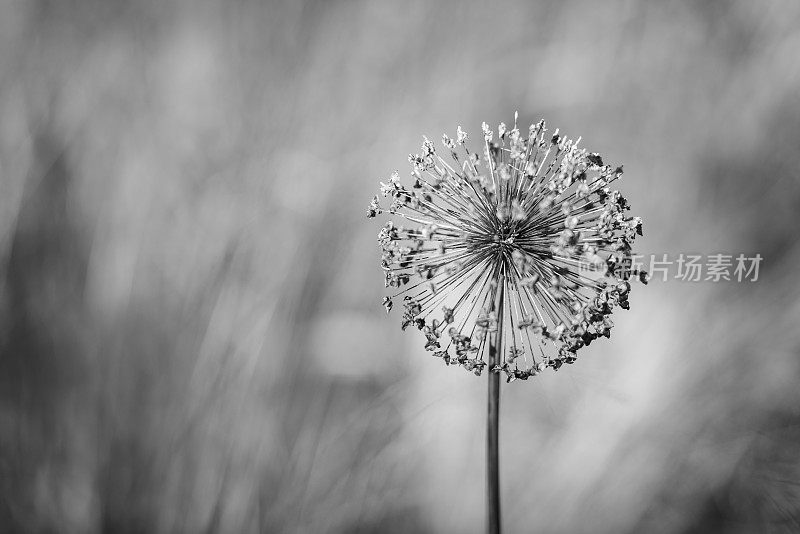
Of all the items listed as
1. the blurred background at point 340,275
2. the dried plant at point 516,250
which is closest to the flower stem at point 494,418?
the dried plant at point 516,250

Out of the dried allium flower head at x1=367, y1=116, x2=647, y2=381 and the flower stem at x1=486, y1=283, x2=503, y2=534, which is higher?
the dried allium flower head at x1=367, y1=116, x2=647, y2=381

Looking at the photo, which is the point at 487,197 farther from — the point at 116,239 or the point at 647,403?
the point at 116,239

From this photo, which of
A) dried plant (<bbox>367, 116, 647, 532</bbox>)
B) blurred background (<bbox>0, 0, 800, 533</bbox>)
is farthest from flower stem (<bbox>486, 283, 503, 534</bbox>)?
blurred background (<bbox>0, 0, 800, 533</bbox>)

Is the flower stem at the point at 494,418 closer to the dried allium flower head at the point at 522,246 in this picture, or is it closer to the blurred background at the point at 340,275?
the dried allium flower head at the point at 522,246

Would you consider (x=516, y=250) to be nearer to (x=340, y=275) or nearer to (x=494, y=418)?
(x=494, y=418)

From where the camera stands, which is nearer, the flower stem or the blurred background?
the flower stem

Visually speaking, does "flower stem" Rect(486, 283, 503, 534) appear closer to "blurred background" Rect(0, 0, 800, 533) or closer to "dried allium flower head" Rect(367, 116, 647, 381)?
"dried allium flower head" Rect(367, 116, 647, 381)

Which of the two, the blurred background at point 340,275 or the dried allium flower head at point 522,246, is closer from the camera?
the dried allium flower head at point 522,246

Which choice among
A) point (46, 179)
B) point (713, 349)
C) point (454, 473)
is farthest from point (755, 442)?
point (46, 179)
